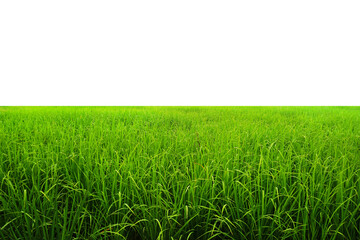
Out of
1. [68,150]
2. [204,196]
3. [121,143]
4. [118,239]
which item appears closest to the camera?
[118,239]

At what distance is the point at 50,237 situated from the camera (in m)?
0.99

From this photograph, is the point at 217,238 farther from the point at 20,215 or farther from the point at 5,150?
the point at 5,150

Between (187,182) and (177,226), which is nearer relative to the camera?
(177,226)

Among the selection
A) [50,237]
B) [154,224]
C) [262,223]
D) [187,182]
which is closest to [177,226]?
[154,224]

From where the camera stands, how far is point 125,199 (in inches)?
47.1

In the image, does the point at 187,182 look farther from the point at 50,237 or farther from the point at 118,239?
the point at 50,237

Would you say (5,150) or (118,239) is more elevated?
(5,150)

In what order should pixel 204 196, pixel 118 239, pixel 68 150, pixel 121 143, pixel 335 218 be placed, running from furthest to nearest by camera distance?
pixel 121 143 < pixel 68 150 < pixel 204 196 < pixel 335 218 < pixel 118 239

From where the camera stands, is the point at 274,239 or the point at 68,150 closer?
the point at 274,239

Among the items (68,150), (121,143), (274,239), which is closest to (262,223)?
(274,239)

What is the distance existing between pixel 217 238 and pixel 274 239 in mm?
304

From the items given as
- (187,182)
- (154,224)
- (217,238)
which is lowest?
(217,238)

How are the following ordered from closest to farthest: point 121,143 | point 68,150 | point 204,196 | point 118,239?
point 118,239 → point 204,196 → point 68,150 → point 121,143

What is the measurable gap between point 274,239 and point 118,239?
824mm
